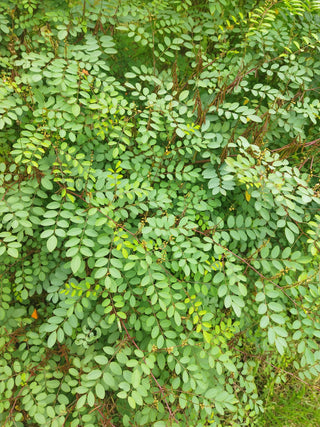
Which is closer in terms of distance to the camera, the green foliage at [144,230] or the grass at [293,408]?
the green foliage at [144,230]

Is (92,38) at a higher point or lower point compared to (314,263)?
higher

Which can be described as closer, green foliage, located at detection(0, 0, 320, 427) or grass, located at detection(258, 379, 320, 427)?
green foliage, located at detection(0, 0, 320, 427)

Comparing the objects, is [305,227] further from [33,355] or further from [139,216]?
[33,355]

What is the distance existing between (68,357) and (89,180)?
984 millimetres

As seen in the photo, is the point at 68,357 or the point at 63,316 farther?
the point at 68,357

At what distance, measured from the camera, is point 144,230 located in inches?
54.1

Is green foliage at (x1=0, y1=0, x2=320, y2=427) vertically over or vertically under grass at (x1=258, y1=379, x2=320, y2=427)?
over

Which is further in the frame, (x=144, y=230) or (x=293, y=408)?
(x=293, y=408)

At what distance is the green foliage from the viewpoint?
139 centimetres

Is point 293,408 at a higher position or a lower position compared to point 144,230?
lower

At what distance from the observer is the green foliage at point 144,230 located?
139 cm

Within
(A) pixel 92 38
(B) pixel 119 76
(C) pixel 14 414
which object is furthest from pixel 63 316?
(B) pixel 119 76

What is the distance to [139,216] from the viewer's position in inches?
71.5

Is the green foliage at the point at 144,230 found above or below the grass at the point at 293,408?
above
